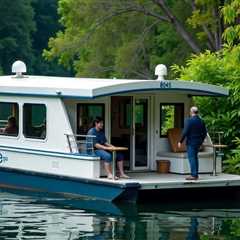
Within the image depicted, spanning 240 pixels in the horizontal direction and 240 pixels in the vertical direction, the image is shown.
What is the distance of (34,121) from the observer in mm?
22531

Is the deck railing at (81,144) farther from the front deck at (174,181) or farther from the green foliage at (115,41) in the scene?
the green foliage at (115,41)

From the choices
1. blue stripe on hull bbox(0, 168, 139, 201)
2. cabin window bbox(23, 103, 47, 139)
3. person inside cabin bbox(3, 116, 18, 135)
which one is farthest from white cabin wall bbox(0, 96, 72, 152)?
blue stripe on hull bbox(0, 168, 139, 201)

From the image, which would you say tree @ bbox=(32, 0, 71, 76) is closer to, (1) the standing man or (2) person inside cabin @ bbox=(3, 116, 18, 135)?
(2) person inside cabin @ bbox=(3, 116, 18, 135)

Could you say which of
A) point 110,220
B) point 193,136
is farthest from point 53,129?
point 110,220

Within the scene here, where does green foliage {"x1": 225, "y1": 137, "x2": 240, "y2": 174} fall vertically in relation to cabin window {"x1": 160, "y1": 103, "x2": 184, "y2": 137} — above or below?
below

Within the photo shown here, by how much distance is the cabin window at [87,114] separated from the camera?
71.3ft

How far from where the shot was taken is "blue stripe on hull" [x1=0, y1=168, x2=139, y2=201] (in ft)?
65.2

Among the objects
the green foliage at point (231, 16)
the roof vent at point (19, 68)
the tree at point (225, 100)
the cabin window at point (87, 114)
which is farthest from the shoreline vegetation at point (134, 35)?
the green foliage at point (231, 16)

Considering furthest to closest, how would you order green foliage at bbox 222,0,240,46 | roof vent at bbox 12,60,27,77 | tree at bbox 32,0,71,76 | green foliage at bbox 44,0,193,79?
tree at bbox 32,0,71,76 → green foliage at bbox 44,0,193,79 → roof vent at bbox 12,60,27,77 → green foliage at bbox 222,0,240,46

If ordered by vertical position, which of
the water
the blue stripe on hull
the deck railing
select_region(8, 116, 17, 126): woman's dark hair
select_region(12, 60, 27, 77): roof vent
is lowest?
the water

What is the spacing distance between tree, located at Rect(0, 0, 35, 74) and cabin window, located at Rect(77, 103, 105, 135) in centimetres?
6889

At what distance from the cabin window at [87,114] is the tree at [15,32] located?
226 feet

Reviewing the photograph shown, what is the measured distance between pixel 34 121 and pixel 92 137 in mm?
2523

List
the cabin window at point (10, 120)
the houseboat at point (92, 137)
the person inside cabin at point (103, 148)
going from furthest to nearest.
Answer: the cabin window at point (10, 120), the houseboat at point (92, 137), the person inside cabin at point (103, 148)
